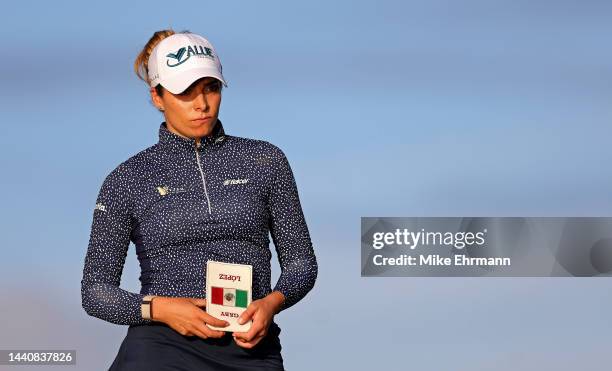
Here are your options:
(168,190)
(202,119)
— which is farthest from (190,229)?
(202,119)

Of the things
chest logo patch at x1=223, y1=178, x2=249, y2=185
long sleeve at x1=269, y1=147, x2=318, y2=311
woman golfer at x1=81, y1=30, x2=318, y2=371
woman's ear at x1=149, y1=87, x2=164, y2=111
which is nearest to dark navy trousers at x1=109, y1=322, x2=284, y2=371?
woman golfer at x1=81, y1=30, x2=318, y2=371

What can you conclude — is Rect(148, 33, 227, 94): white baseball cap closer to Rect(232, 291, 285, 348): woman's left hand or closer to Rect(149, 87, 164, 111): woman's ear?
Rect(149, 87, 164, 111): woman's ear

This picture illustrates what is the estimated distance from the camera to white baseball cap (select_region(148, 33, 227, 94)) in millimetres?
2697

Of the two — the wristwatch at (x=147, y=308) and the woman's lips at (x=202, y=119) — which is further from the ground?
the woman's lips at (x=202, y=119)

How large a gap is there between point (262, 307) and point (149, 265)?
260 millimetres

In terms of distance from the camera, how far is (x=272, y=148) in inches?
111

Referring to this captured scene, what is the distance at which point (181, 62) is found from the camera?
2709 millimetres

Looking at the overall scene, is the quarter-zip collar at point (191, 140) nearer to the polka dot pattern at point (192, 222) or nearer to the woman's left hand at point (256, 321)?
the polka dot pattern at point (192, 222)

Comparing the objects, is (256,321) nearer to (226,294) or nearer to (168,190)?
(226,294)

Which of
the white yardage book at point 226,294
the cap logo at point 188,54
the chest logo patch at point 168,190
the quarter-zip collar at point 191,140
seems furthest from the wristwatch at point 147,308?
the cap logo at point 188,54

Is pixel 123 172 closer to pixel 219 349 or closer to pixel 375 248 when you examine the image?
pixel 219 349

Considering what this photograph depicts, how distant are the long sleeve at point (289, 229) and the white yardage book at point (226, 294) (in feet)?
0.65

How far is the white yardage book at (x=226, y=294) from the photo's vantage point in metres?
2.55

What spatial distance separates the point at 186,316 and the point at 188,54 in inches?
20.3
